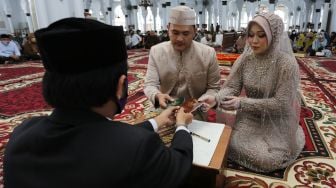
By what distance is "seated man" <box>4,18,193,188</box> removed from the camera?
2.41ft

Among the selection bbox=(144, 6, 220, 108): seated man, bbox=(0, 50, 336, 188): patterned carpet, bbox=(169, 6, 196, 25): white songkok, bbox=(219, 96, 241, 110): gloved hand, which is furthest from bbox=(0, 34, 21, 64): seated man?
bbox=(219, 96, 241, 110): gloved hand

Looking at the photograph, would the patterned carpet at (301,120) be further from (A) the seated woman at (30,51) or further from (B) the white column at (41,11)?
(A) the seated woman at (30,51)

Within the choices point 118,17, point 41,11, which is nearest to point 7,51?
point 41,11

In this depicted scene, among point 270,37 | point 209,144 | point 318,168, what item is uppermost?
point 270,37

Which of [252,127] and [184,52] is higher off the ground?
[184,52]

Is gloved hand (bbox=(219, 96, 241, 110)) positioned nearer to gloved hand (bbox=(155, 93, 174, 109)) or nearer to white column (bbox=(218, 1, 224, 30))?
gloved hand (bbox=(155, 93, 174, 109))

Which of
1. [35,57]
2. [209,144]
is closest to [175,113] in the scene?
[209,144]

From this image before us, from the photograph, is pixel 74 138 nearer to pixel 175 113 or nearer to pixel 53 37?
pixel 53 37

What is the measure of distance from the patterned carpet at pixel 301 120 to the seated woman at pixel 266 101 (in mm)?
127

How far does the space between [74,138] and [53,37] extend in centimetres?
29

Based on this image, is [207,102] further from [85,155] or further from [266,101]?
[85,155]

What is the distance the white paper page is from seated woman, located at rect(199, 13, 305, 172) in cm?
42

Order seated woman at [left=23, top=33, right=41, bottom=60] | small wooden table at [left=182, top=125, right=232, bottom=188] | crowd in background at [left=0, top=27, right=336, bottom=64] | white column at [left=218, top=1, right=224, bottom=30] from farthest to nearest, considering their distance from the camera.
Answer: white column at [left=218, top=1, right=224, bottom=30] < seated woman at [left=23, top=33, right=41, bottom=60] < crowd in background at [left=0, top=27, right=336, bottom=64] < small wooden table at [left=182, top=125, right=232, bottom=188]

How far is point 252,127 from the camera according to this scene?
2.23m
